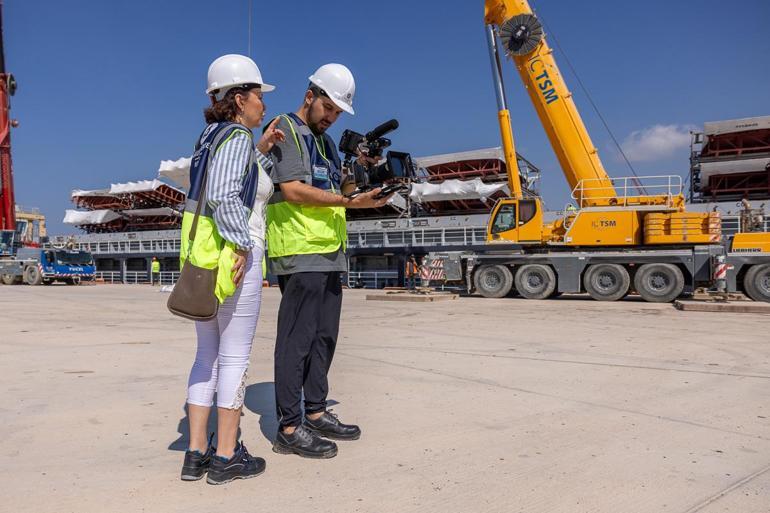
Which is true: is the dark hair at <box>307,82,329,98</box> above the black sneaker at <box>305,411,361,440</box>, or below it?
above

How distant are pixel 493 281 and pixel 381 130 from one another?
43.5 ft

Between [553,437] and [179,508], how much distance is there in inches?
73.3

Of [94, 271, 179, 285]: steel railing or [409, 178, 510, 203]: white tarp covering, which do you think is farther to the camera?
[94, 271, 179, 285]: steel railing

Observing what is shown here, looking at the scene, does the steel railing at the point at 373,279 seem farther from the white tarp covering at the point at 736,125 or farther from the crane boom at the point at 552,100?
the white tarp covering at the point at 736,125

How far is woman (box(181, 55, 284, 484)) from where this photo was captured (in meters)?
2.36

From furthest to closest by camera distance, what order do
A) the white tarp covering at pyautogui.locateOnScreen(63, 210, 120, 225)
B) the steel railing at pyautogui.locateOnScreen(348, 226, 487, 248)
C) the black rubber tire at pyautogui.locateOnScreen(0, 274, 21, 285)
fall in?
the white tarp covering at pyautogui.locateOnScreen(63, 210, 120, 225) → the black rubber tire at pyautogui.locateOnScreen(0, 274, 21, 285) → the steel railing at pyautogui.locateOnScreen(348, 226, 487, 248)

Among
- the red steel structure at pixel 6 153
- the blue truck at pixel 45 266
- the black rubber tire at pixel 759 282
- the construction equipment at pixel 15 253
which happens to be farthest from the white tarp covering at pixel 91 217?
the black rubber tire at pixel 759 282

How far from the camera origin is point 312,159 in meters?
2.91

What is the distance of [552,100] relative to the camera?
1526cm

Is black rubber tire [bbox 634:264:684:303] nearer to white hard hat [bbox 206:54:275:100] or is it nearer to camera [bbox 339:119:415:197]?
camera [bbox 339:119:415:197]

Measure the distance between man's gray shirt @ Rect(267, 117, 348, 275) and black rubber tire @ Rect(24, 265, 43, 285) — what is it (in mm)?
28264

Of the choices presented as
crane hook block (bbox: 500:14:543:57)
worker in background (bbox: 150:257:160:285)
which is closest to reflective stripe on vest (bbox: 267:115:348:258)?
crane hook block (bbox: 500:14:543:57)

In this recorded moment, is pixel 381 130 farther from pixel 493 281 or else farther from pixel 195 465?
pixel 493 281

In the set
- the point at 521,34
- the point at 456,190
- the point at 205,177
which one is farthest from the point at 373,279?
the point at 205,177
